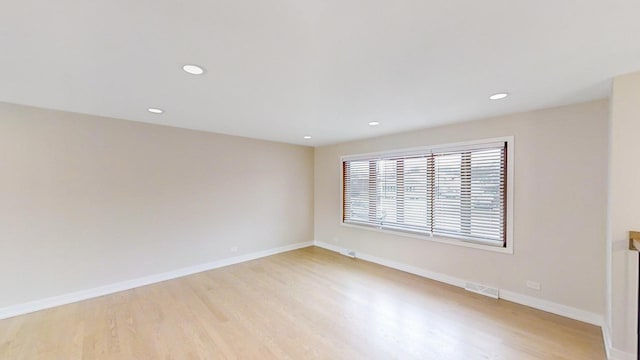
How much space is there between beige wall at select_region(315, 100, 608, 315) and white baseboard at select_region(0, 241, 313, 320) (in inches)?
141

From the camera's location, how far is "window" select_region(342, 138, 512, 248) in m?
3.36

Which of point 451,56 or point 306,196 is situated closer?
point 451,56

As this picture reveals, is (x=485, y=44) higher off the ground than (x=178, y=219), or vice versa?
(x=485, y=44)

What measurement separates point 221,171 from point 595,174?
502 cm

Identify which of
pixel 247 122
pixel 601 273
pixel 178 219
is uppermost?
pixel 247 122

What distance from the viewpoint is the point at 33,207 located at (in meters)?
2.99

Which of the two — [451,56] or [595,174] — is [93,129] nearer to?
[451,56]

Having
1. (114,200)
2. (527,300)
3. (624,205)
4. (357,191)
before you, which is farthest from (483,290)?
(114,200)

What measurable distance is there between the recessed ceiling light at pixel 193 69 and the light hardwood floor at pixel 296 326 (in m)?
2.38

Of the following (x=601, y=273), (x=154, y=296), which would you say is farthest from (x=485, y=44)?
(x=154, y=296)

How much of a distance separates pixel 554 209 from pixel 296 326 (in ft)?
10.4

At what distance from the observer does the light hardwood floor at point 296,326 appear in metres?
2.24

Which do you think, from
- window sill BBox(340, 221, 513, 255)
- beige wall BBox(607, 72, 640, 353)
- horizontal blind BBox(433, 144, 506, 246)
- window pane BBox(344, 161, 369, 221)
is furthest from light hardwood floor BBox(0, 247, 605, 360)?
window pane BBox(344, 161, 369, 221)

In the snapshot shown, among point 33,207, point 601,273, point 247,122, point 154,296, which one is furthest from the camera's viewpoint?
point 247,122
